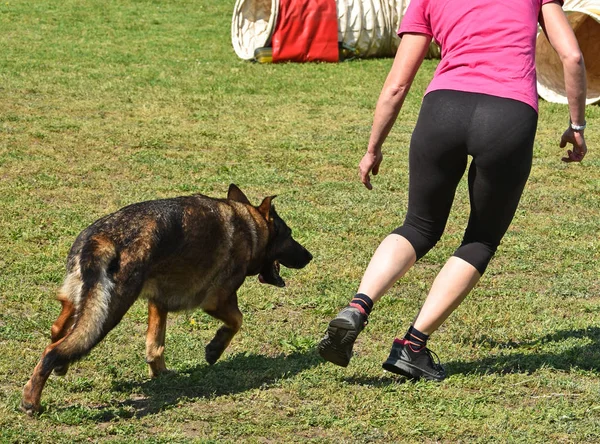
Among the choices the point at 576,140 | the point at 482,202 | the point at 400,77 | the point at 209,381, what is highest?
the point at 400,77

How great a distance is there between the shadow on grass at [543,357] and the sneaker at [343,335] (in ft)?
2.39

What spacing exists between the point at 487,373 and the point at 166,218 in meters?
1.84

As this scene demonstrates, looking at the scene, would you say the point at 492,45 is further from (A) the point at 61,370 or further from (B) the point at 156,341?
(A) the point at 61,370

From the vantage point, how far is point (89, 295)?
4.06 metres

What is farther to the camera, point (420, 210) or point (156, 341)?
point (156, 341)

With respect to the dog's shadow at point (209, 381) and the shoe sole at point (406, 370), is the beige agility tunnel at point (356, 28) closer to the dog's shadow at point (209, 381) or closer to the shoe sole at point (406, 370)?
the dog's shadow at point (209, 381)

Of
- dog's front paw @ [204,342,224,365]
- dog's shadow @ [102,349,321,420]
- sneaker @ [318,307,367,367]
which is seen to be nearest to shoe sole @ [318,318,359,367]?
sneaker @ [318,307,367,367]

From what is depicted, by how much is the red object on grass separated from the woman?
10892mm

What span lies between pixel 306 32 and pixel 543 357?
1095 centimetres

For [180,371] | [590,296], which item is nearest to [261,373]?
[180,371]

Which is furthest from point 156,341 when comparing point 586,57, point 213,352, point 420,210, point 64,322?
point 586,57

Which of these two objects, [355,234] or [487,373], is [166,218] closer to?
[487,373]

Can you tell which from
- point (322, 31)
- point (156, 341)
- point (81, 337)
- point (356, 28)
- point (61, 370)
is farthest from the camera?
point (356, 28)

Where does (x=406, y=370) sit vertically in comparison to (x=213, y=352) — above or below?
above
